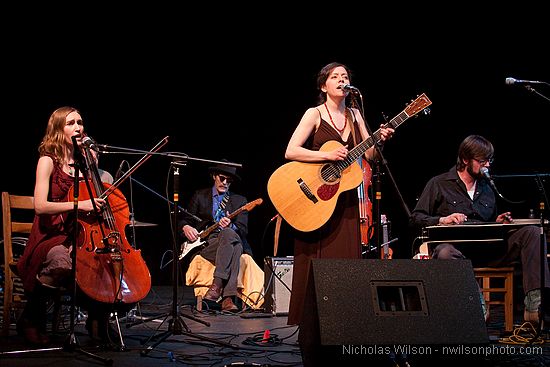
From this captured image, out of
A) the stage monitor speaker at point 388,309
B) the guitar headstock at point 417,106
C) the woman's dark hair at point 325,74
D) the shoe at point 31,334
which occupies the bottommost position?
the shoe at point 31,334

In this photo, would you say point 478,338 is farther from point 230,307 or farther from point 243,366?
point 230,307

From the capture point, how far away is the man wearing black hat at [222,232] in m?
6.18

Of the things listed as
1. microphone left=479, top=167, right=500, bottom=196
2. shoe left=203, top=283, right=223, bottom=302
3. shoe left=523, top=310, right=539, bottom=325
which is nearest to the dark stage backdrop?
shoe left=203, top=283, right=223, bottom=302

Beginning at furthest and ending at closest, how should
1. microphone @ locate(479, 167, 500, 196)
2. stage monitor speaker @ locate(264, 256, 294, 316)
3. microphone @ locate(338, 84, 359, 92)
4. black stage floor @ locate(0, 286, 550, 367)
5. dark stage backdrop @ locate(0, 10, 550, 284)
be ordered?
dark stage backdrop @ locate(0, 10, 550, 284)
stage monitor speaker @ locate(264, 256, 294, 316)
microphone @ locate(479, 167, 500, 196)
microphone @ locate(338, 84, 359, 92)
black stage floor @ locate(0, 286, 550, 367)

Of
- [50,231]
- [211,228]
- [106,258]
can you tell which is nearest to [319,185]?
[106,258]

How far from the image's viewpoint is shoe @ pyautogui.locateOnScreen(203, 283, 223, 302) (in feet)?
19.9

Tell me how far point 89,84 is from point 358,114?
4459mm

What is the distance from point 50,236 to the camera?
3.85 meters

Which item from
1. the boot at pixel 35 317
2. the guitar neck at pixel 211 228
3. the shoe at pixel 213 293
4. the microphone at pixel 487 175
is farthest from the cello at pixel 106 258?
the guitar neck at pixel 211 228

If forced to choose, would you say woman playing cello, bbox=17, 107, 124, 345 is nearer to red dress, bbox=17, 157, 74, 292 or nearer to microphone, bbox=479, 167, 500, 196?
red dress, bbox=17, 157, 74, 292

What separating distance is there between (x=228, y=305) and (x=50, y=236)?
8.74ft

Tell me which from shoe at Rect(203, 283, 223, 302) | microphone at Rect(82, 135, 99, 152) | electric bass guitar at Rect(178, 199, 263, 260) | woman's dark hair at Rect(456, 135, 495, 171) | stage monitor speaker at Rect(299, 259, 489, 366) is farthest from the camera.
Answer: electric bass guitar at Rect(178, 199, 263, 260)

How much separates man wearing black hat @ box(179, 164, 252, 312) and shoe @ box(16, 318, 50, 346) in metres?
2.43

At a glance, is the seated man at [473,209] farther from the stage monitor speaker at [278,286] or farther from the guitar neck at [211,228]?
the guitar neck at [211,228]
